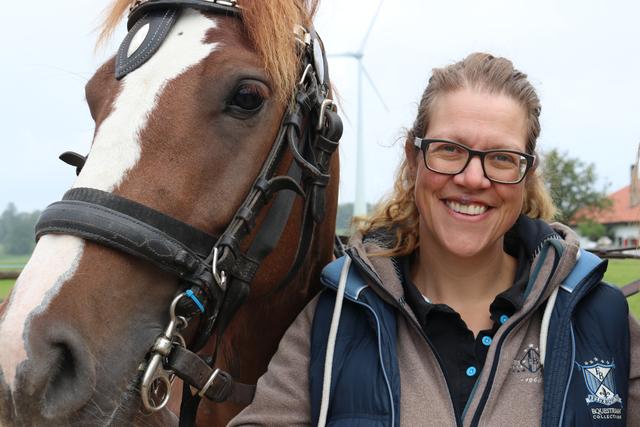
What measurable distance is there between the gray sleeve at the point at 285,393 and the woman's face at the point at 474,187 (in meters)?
0.71

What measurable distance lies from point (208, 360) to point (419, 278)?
94cm

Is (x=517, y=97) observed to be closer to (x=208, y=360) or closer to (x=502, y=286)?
(x=502, y=286)

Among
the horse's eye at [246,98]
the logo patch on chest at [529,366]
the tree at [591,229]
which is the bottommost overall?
the logo patch on chest at [529,366]

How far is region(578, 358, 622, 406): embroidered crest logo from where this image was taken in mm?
2174

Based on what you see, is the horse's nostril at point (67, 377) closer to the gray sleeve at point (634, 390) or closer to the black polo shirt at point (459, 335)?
the black polo shirt at point (459, 335)

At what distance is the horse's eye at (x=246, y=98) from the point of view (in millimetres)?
2555

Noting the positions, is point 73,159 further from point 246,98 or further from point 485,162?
point 485,162

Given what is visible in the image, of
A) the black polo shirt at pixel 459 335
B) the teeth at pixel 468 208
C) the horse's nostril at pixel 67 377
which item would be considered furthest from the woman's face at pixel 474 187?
the horse's nostril at pixel 67 377

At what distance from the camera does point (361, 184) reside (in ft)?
64.0

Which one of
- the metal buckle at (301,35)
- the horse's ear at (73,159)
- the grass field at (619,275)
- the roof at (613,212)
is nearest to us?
the metal buckle at (301,35)

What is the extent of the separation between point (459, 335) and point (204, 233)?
103 cm

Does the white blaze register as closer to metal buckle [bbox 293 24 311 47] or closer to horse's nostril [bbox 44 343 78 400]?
horse's nostril [bbox 44 343 78 400]

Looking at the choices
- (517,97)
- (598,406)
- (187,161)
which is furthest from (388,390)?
(517,97)

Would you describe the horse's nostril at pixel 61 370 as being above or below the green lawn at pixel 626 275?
below
